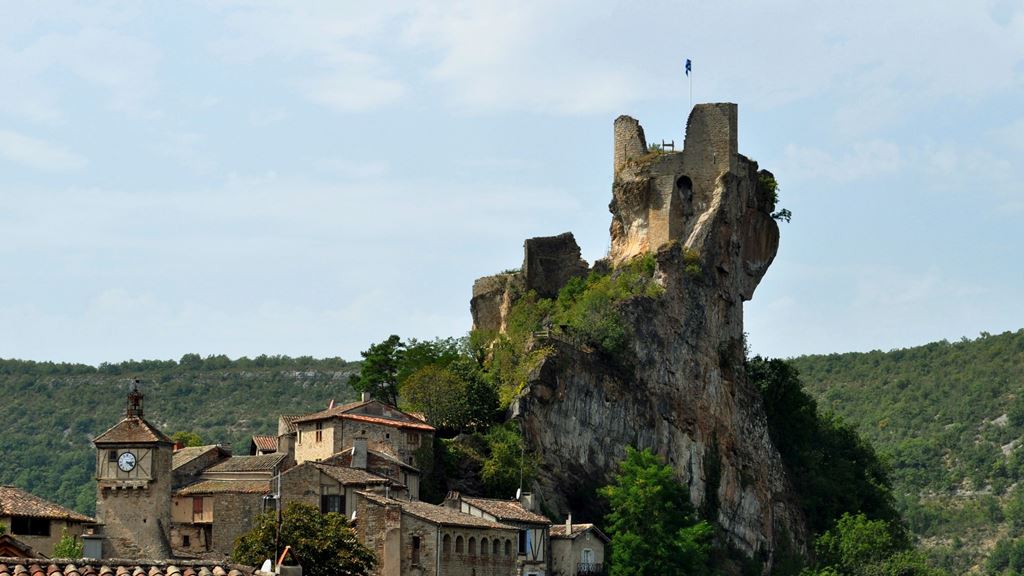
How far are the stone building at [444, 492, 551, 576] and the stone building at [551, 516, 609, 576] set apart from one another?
0.82 metres

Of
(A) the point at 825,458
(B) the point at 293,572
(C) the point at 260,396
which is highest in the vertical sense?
(C) the point at 260,396

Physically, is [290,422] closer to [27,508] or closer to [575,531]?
[575,531]

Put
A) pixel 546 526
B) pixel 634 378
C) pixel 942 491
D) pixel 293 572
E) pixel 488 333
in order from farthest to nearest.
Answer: pixel 942 491
pixel 488 333
pixel 634 378
pixel 546 526
pixel 293 572

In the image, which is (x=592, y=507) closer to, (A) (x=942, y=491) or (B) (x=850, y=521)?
(B) (x=850, y=521)

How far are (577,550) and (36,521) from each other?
23867 millimetres

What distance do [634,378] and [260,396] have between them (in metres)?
93.6

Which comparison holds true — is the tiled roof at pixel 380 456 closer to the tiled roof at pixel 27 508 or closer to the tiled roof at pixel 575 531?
the tiled roof at pixel 575 531

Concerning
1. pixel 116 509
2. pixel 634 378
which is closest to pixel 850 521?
pixel 634 378

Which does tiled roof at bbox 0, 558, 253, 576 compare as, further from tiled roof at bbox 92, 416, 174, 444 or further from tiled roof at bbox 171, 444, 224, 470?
tiled roof at bbox 171, 444, 224, 470

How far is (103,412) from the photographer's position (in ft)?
598

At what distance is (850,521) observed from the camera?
365 feet

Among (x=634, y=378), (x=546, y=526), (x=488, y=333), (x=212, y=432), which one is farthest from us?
(x=212, y=432)

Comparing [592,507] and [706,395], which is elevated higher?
[706,395]

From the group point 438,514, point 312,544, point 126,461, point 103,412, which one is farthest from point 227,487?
point 103,412
